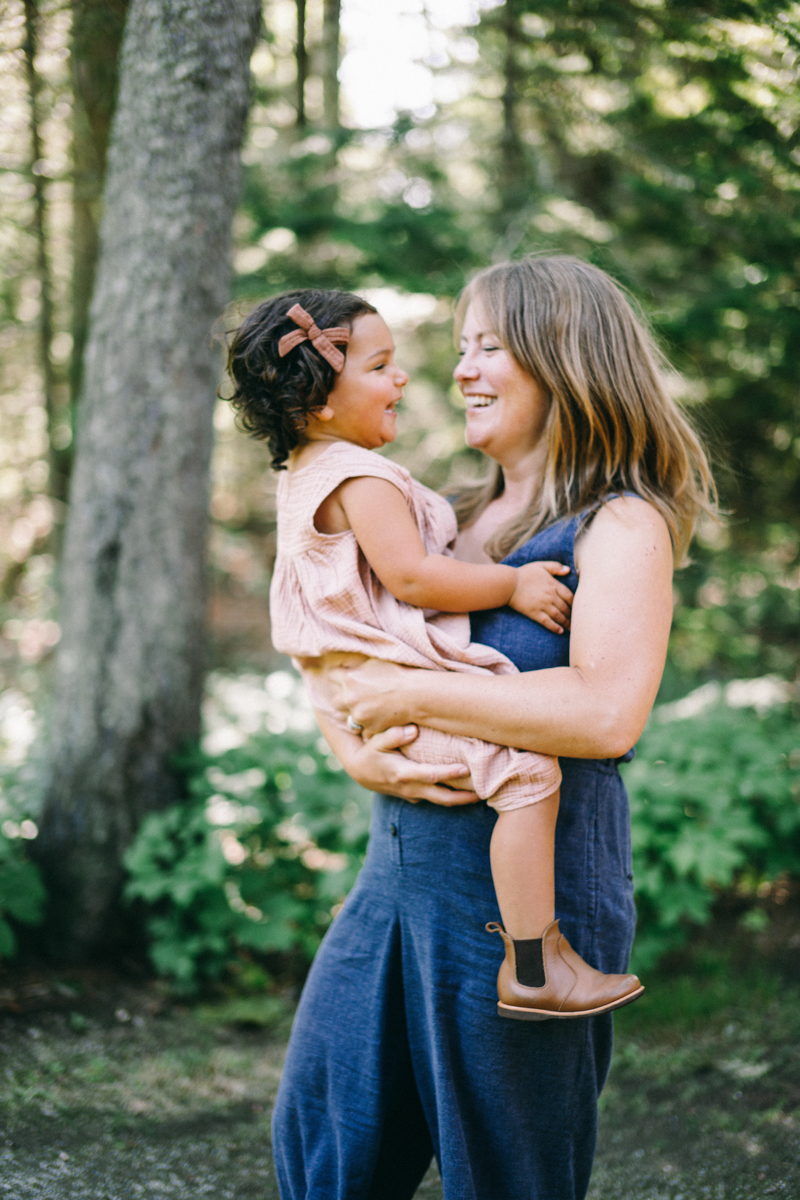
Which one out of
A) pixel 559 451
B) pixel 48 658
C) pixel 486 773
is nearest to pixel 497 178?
pixel 48 658

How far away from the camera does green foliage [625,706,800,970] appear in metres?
2.91

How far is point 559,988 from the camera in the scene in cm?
131

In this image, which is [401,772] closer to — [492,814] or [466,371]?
[492,814]

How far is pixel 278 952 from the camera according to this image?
3453 millimetres

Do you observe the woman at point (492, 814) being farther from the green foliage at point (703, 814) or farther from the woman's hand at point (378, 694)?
the green foliage at point (703, 814)

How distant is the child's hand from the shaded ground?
1529mm

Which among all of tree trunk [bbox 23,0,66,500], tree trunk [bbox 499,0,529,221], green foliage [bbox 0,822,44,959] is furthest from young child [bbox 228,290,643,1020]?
tree trunk [bbox 499,0,529,221]

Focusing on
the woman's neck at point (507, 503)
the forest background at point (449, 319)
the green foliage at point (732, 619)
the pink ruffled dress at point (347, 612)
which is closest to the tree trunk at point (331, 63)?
the forest background at point (449, 319)

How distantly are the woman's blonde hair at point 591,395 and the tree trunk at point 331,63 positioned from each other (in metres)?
4.57

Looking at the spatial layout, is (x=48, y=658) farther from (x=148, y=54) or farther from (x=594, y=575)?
(x=594, y=575)

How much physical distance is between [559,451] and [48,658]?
15.8ft

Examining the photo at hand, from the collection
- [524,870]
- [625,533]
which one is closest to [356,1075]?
[524,870]

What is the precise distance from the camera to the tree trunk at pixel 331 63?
17.6 feet

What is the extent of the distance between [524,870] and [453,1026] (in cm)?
33
